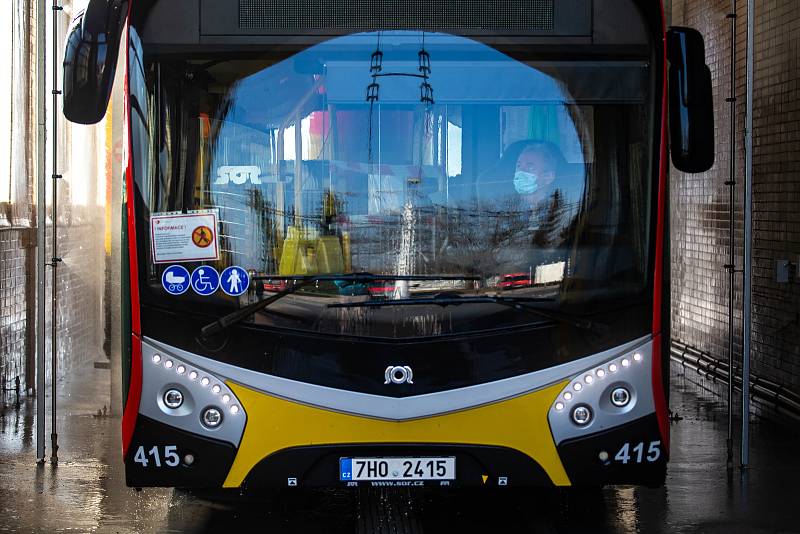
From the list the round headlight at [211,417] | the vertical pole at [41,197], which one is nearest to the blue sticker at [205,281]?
the round headlight at [211,417]

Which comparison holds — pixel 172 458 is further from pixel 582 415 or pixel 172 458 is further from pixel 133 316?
pixel 582 415

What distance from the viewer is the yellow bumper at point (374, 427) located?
19.3 ft

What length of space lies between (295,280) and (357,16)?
1222 millimetres

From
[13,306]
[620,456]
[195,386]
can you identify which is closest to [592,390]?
[620,456]

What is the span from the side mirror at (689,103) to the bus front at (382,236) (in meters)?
0.23

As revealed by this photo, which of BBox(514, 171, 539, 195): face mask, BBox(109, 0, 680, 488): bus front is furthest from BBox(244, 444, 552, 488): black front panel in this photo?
BBox(514, 171, 539, 195): face mask

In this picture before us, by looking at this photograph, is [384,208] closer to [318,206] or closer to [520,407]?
[318,206]

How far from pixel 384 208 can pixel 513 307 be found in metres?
0.74

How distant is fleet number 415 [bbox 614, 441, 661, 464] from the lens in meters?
6.04

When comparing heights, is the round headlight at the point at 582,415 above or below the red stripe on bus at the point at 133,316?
below

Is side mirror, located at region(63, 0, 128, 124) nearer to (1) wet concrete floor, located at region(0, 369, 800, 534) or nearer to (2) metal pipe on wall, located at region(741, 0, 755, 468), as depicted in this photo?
(1) wet concrete floor, located at region(0, 369, 800, 534)

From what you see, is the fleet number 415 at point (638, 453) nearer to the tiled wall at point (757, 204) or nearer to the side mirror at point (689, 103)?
the side mirror at point (689, 103)

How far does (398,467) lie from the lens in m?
5.95

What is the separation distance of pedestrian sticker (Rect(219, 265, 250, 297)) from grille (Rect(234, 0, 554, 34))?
1097 millimetres
